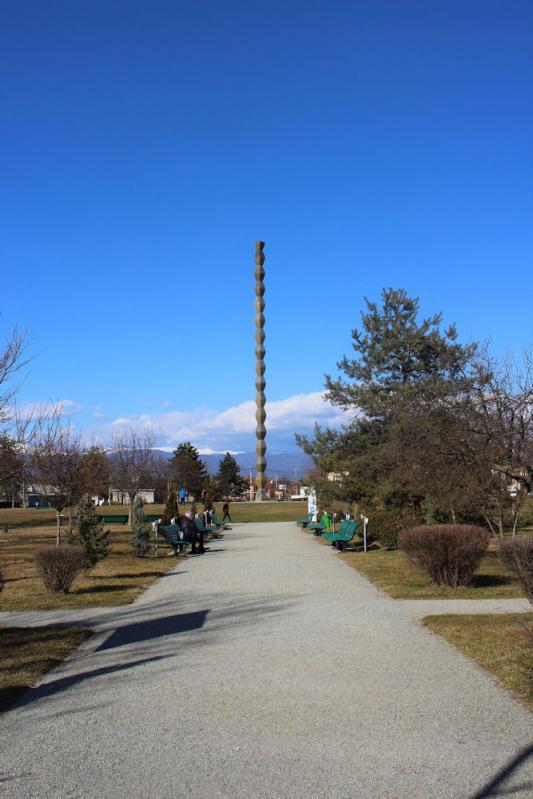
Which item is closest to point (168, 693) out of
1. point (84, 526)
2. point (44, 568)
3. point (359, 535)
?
point (44, 568)

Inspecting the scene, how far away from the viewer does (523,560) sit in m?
8.47

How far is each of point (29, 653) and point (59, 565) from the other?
191 inches

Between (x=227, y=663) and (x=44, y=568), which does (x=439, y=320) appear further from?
(x=227, y=663)

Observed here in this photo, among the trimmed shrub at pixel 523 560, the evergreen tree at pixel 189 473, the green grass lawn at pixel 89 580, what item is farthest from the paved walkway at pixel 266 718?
the evergreen tree at pixel 189 473

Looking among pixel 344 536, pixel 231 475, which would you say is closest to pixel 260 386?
pixel 231 475

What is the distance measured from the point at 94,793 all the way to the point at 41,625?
21.0 ft

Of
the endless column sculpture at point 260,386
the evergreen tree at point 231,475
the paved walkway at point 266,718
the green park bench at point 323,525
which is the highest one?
the endless column sculpture at point 260,386

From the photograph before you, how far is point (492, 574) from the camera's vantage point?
51.6 ft

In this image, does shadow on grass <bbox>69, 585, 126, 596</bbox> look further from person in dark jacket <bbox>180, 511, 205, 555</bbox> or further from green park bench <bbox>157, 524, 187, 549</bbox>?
person in dark jacket <bbox>180, 511, 205, 555</bbox>

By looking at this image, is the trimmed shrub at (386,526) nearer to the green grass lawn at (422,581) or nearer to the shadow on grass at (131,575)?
the green grass lawn at (422,581)

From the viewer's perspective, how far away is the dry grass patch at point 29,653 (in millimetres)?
6953

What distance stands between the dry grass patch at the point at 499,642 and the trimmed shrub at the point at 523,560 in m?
0.45

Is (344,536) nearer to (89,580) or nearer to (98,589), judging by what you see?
(89,580)

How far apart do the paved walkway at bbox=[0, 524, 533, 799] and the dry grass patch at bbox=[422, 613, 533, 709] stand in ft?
0.59
